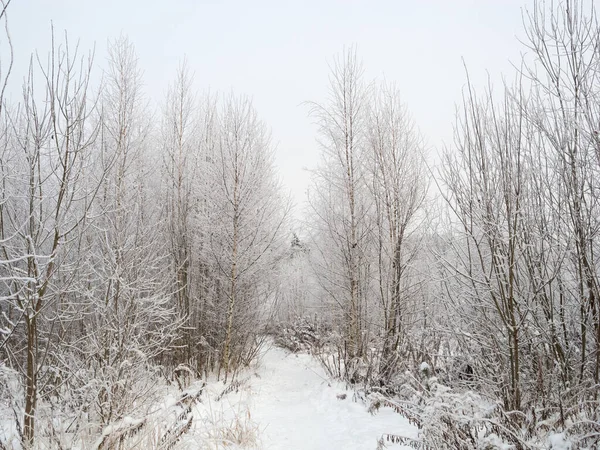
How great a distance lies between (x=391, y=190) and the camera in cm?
786

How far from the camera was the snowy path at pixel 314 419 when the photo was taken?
434 cm

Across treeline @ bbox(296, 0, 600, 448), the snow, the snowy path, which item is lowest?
the snowy path

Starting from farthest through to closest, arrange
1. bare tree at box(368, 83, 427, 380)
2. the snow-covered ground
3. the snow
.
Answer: bare tree at box(368, 83, 427, 380) → the snow-covered ground → the snow

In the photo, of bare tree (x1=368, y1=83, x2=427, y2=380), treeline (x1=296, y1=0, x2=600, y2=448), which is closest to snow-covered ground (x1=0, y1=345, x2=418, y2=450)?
treeline (x1=296, y1=0, x2=600, y2=448)

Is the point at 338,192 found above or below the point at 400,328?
above

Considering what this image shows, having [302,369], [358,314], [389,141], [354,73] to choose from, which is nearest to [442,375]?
[358,314]

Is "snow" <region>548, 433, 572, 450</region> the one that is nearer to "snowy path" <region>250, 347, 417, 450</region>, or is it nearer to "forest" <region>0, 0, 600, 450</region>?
"forest" <region>0, 0, 600, 450</region>

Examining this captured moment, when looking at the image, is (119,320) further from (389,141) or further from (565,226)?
(389,141)

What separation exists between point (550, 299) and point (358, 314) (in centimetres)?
503

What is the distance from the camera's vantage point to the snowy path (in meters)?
4.34

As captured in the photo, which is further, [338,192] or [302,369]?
[302,369]

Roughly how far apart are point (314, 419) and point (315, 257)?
7.03 m

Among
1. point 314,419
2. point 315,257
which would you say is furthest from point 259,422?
point 315,257

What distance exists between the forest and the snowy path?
0.84 ft
